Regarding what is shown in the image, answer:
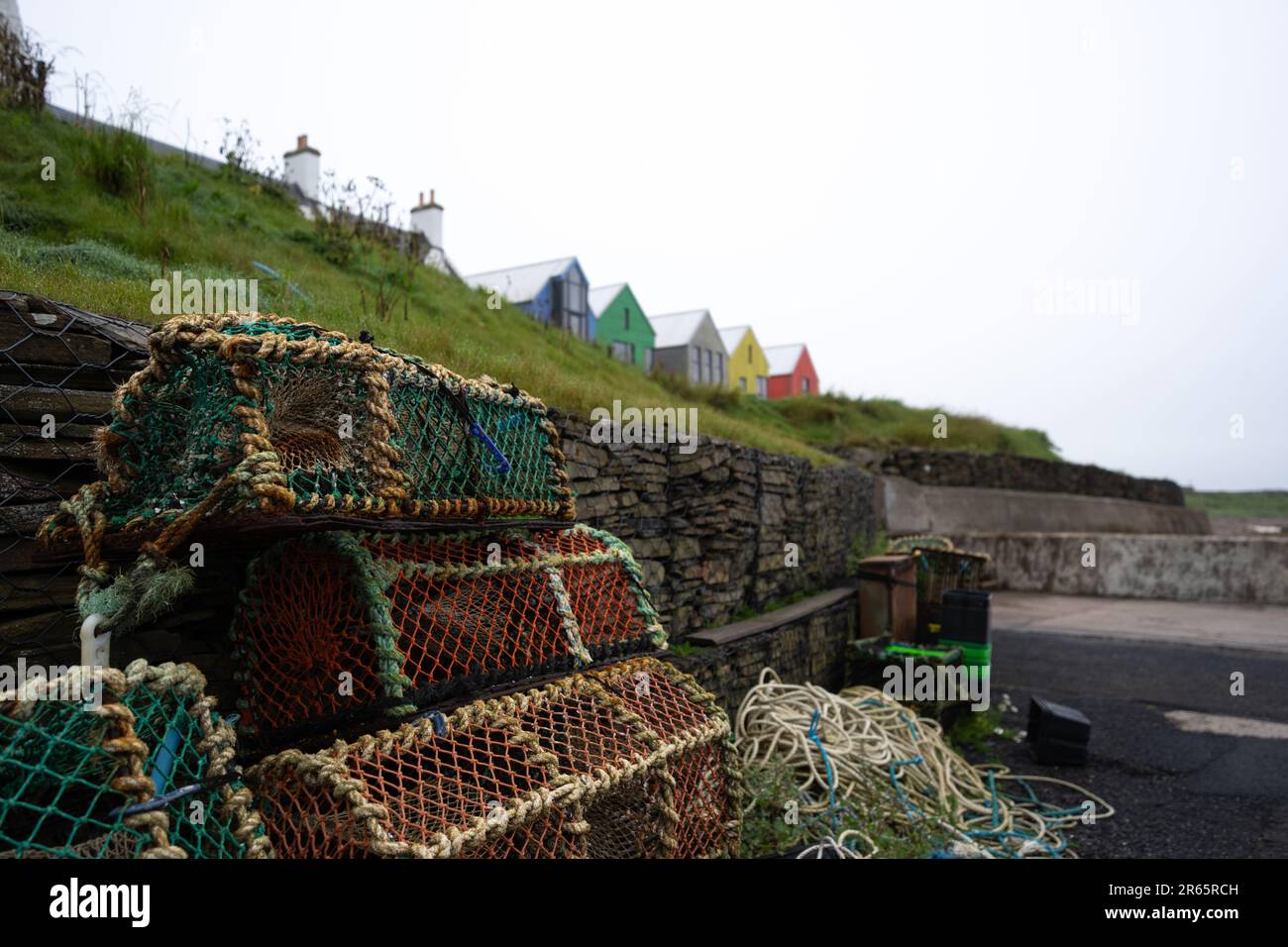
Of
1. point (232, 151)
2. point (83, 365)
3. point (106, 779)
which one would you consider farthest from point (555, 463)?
point (232, 151)

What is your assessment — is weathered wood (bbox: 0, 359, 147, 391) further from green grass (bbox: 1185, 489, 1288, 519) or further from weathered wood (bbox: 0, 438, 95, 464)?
green grass (bbox: 1185, 489, 1288, 519)

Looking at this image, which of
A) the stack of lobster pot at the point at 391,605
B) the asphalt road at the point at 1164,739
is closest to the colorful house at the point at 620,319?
the asphalt road at the point at 1164,739

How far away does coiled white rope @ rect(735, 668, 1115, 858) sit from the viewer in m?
4.45

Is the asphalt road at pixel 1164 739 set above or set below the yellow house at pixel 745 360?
below

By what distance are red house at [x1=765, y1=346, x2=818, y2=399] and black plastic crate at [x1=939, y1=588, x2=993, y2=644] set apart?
2480 centimetres

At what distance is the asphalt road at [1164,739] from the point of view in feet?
14.6

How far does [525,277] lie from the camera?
21.8m

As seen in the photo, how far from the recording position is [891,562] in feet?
24.7

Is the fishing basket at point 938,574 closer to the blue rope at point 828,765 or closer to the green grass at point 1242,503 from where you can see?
the blue rope at point 828,765

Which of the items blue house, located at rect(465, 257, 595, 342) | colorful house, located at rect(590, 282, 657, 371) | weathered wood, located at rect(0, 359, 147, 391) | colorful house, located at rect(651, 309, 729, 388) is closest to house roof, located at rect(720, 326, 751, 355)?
colorful house, located at rect(651, 309, 729, 388)

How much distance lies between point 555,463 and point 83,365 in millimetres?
1604

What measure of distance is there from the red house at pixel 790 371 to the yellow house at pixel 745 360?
592 mm

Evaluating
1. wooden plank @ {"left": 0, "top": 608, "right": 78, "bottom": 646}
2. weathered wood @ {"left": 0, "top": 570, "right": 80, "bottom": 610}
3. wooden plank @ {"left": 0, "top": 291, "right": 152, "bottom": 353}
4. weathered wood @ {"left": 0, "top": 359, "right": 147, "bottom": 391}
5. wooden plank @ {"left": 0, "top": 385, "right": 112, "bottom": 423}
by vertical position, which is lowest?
wooden plank @ {"left": 0, "top": 608, "right": 78, "bottom": 646}

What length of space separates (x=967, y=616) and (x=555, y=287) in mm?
16258
